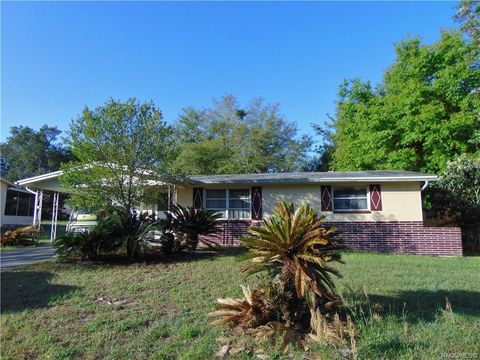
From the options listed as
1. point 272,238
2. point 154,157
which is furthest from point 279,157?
point 272,238

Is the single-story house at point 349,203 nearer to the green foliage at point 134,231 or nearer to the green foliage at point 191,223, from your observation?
the green foliage at point 191,223

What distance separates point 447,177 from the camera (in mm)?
13484

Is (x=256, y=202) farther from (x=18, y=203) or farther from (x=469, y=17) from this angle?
(x=18, y=203)

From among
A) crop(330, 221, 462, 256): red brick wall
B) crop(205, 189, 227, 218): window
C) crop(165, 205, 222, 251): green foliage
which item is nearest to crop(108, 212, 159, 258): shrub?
crop(165, 205, 222, 251): green foliage

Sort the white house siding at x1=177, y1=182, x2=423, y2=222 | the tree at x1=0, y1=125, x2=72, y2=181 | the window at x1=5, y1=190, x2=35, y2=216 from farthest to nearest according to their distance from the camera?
the tree at x1=0, y1=125, x2=72, y2=181
the window at x1=5, y1=190, x2=35, y2=216
the white house siding at x1=177, y1=182, x2=423, y2=222

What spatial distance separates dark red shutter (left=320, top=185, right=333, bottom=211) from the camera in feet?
42.6

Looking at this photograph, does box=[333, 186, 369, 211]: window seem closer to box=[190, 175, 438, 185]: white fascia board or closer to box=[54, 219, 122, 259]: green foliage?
box=[190, 175, 438, 185]: white fascia board

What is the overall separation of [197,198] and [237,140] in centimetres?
1352

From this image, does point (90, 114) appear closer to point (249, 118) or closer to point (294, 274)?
point (294, 274)

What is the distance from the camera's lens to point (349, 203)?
1295cm

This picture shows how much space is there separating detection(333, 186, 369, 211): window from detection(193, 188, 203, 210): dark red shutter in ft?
17.3

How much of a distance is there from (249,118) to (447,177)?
17.1m

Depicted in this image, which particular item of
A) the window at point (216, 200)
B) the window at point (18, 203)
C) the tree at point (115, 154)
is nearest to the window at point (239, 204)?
the window at point (216, 200)

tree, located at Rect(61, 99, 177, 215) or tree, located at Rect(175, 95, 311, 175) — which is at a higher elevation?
tree, located at Rect(175, 95, 311, 175)
